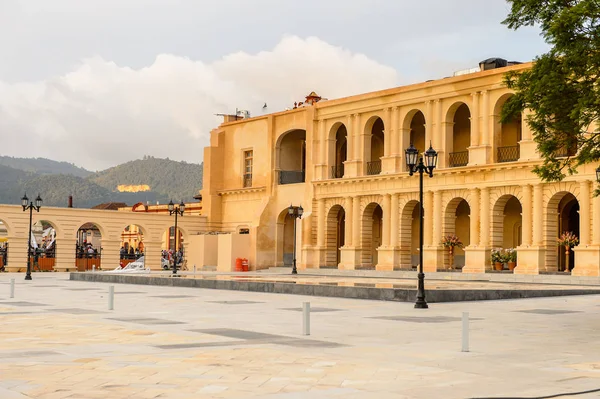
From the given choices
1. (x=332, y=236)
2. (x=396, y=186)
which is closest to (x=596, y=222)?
(x=396, y=186)

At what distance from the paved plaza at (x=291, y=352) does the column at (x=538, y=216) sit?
18.4 metres

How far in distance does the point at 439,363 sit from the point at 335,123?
41607mm

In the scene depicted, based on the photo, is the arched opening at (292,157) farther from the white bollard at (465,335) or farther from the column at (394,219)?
the white bollard at (465,335)

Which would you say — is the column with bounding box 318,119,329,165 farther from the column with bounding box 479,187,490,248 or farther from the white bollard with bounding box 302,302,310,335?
the white bollard with bounding box 302,302,310,335

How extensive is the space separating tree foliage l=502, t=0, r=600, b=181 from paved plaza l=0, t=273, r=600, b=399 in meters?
4.02

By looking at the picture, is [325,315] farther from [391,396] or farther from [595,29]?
[391,396]

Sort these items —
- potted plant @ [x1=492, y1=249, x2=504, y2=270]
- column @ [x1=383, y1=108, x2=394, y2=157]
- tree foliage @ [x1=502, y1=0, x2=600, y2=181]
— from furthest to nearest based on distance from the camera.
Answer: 1. column @ [x1=383, y1=108, x2=394, y2=157]
2. potted plant @ [x1=492, y1=249, x2=504, y2=270]
3. tree foliage @ [x1=502, y1=0, x2=600, y2=181]

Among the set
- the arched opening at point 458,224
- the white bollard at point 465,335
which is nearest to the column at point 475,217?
the arched opening at point 458,224

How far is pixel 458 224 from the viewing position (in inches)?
1982

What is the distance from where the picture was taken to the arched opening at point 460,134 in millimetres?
47625

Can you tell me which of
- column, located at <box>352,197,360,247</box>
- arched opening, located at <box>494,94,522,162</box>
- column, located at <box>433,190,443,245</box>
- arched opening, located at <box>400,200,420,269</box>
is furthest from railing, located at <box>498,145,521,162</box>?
column, located at <box>352,197,360,247</box>

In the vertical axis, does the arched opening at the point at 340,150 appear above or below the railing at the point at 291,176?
above

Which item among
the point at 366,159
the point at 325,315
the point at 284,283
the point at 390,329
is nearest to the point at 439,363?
the point at 390,329

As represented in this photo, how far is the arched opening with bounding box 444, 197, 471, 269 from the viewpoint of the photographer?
46.4 m
